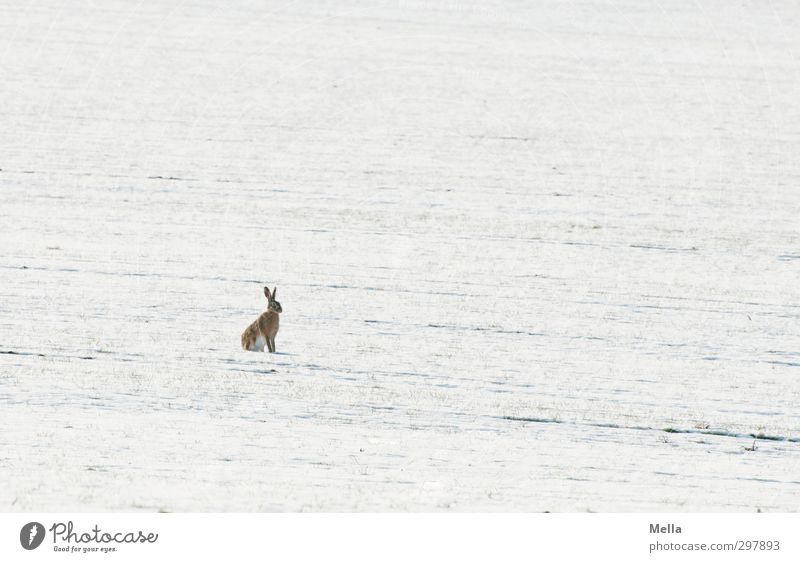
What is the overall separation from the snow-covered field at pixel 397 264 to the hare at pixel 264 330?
0.13m

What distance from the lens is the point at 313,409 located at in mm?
9242

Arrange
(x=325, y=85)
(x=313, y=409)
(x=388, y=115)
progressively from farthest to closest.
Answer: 1. (x=325, y=85)
2. (x=388, y=115)
3. (x=313, y=409)

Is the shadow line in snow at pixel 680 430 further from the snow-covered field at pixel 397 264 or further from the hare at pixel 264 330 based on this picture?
the hare at pixel 264 330

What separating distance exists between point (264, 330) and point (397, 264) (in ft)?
15.7

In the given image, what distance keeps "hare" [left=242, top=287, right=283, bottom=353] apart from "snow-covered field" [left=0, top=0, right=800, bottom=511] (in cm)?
13

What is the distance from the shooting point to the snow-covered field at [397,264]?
7.89 metres

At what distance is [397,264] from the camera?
1545cm

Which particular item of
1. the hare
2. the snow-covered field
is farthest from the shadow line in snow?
the hare

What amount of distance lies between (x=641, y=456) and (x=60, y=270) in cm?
810

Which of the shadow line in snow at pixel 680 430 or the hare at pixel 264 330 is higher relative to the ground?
the hare at pixel 264 330

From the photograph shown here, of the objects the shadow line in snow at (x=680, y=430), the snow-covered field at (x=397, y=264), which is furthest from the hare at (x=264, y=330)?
the shadow line in snow at (x=680, y=430)

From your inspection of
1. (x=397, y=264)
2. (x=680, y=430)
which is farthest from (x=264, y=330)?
(x=397, y=264)

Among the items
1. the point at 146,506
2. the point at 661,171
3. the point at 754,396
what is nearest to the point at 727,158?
the point at 661,171

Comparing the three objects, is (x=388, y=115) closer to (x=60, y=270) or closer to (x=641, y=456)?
(x=60, y=270)
